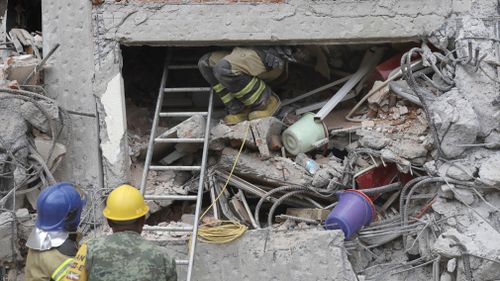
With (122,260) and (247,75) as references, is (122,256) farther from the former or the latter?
(247,75)

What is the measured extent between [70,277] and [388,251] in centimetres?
284

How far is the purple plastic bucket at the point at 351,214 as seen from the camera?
5.47 metres

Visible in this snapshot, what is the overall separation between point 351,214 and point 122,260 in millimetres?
2215

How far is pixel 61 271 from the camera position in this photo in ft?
13.3

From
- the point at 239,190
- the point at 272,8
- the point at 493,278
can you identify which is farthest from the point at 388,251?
the point at 272,8

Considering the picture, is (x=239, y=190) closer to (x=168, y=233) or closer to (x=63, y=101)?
(x=168, y=233)

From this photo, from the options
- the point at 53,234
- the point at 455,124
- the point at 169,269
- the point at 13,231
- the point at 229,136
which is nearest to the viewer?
the point at 169,269

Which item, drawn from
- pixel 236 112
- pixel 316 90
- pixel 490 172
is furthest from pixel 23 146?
pixel 490 172

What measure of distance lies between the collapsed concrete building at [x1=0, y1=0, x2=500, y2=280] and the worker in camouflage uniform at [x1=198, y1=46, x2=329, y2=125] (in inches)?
5.6

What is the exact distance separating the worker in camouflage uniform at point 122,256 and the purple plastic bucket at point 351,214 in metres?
1.87

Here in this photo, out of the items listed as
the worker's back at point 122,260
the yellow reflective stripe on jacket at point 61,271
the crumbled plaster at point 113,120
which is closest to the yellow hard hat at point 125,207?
the worker's back at point 122,260

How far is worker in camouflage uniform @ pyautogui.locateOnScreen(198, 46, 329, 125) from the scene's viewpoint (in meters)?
5.91

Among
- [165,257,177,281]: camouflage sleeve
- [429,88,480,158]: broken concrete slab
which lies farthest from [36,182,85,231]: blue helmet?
[429,88,480,158]: broken concrete slab

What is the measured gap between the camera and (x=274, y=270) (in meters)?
5.50
